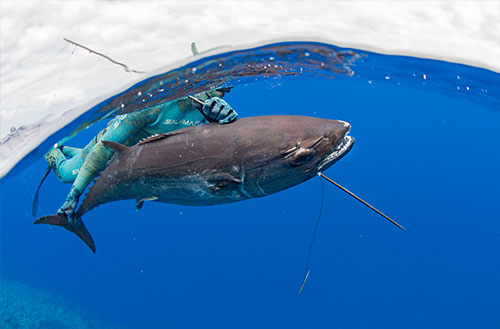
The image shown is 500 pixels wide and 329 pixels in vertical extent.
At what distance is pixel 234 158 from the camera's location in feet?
13.0

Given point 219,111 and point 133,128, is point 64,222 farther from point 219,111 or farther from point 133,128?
point 219,111

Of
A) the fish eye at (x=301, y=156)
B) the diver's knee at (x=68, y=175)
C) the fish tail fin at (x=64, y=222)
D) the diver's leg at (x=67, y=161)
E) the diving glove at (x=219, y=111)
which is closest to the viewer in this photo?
the fish eye at (x=301, y=156)

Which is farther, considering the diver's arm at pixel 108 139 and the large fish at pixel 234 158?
the diver's arm at pixel 108 139

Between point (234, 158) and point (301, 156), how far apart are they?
754 mm

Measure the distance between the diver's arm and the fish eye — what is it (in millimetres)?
2763

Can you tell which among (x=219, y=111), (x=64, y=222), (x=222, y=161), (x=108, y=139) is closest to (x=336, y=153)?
(x=222, y=161)

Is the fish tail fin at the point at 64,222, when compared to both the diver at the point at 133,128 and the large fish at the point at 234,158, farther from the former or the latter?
the large fish at the point at 234,158

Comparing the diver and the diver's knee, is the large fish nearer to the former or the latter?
the diver

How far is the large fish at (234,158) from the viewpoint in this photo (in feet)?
12.6

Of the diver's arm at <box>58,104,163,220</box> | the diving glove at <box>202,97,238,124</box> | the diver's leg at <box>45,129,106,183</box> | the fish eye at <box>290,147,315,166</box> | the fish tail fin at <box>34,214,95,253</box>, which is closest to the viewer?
the fish eye at <box>290,147,315,166</box>

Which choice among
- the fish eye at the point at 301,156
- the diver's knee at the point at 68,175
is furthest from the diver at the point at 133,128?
the fish eye at the point at 301,156

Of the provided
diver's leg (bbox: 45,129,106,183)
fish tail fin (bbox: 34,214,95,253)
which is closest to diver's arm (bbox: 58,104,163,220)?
fish tail fin (bbox: 34,214,95,253)

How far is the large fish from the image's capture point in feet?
12.6

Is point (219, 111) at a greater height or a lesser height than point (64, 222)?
greater
